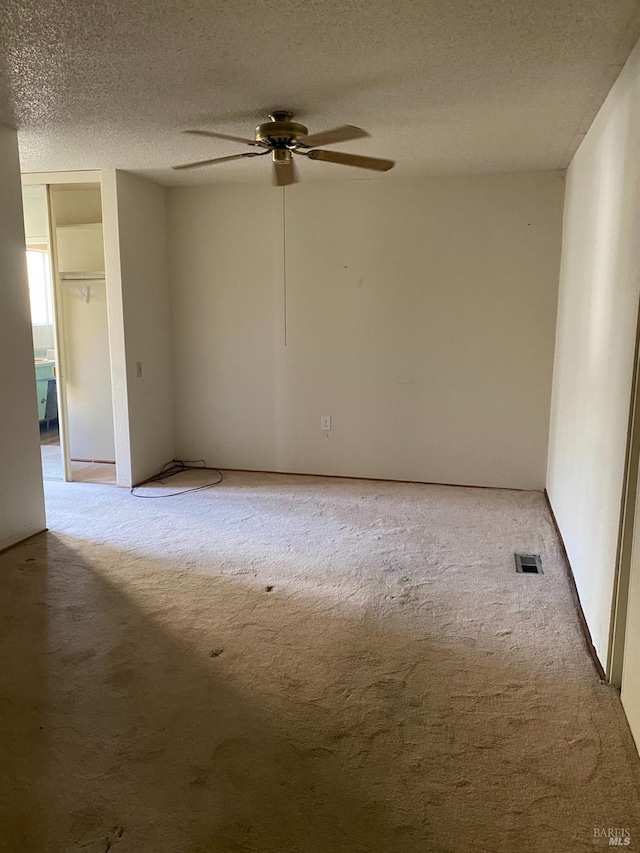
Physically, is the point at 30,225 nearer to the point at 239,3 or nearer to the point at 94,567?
the point at 94,567

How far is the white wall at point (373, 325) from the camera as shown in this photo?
450cm

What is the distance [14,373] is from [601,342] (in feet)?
10.0

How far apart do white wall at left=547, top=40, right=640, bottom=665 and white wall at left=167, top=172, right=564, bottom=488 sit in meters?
0.77

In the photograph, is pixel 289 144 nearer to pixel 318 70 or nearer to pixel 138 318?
pixel 318 70

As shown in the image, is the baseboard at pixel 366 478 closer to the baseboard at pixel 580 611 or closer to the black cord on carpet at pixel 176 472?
the black cord on carpet at pixel 176 472

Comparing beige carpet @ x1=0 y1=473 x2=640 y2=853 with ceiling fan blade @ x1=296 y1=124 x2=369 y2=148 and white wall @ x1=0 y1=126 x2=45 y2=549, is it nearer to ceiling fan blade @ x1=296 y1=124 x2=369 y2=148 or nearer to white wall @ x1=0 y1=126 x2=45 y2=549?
white wall @ x1=0 y1=126 x2=45 y2=549

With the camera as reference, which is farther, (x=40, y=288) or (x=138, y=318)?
(x=40, y=288)

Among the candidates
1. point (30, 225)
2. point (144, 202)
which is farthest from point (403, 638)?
point (30, 225)

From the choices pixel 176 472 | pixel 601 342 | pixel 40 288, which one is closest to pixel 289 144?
pixel 601 342

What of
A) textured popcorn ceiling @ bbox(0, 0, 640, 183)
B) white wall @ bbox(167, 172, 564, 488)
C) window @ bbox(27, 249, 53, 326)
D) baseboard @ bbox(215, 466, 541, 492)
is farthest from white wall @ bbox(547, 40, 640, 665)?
window @ bbox(27, 249, 53, 326)

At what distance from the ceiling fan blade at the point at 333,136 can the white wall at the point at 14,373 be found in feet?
5.44

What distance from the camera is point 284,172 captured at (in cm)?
323

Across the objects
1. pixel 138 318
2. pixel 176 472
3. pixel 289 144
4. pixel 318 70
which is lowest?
pixel 176 472

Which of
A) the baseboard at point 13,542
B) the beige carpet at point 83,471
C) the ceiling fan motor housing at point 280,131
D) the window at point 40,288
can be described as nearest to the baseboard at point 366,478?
the beige carpet at point 83,471
